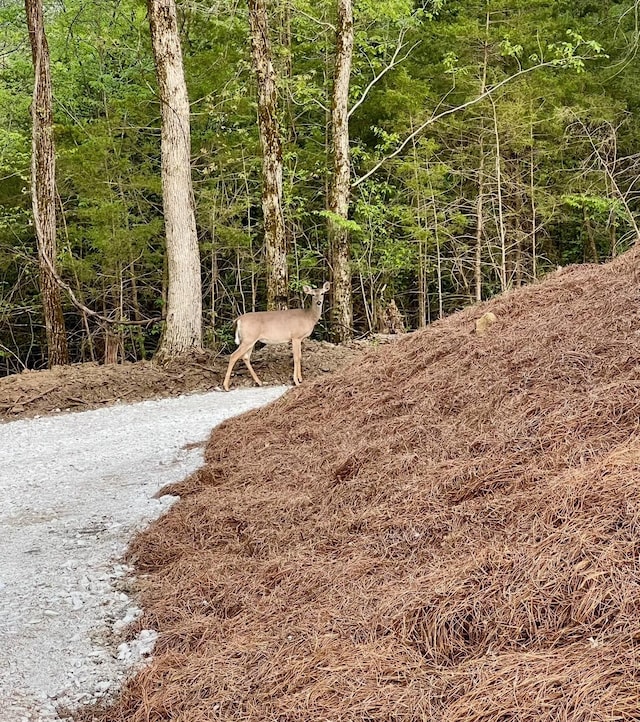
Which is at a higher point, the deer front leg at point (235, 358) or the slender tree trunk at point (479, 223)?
the slender tree trunk at point (479, 223)

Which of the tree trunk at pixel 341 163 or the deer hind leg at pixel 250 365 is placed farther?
the tree trunk at pixel 341 163

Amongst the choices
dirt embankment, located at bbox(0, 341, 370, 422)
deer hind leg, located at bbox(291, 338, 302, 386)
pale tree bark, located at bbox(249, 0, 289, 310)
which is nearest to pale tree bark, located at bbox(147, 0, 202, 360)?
dirt embankment, located at bbox(0, 341, 370, 422)

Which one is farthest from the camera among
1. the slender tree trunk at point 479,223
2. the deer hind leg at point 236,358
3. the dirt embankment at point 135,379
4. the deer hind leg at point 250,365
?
the slender tree trunk at point 479,223

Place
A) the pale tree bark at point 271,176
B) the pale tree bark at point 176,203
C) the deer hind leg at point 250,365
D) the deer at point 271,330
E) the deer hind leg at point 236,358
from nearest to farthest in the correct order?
the deer hind leg at point 236,358, the deer at point 271,330, the deer hind leg at point 250,365, the pale tree bark at point 176,203, the pale tree bark at point 271,176

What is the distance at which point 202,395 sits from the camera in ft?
35.6

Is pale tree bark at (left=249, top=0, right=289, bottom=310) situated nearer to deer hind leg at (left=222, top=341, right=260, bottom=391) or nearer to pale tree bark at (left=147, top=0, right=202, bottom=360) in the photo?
pale tree bark at (left=147, top=0, right=202, bottom=360)

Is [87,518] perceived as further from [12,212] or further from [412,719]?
[12,212]

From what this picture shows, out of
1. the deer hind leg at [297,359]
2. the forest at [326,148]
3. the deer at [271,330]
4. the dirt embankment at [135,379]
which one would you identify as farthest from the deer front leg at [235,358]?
the forest at [326,148]

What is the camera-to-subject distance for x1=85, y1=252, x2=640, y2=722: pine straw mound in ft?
9.00

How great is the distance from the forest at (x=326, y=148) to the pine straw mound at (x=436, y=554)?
892 cm

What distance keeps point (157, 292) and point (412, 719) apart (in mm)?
18199

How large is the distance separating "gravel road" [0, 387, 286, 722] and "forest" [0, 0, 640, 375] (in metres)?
6.36

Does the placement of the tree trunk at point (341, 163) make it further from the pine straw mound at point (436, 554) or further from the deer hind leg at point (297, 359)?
the pine straw mound at point (436, 554)

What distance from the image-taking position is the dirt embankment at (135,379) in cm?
1034
